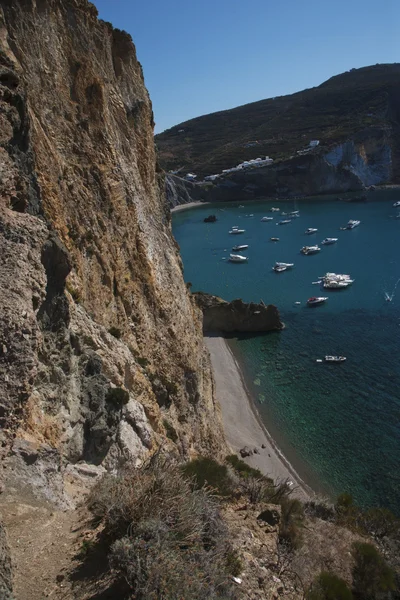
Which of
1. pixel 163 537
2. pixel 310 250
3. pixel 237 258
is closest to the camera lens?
pixel 163 537

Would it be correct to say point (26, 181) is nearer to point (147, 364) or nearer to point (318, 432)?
point (147, 364)

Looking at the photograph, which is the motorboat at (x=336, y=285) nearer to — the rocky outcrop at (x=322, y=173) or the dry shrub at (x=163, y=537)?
the dry shrub at (x=163, y=537)

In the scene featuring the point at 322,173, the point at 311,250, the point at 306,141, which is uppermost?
the point at 306,141

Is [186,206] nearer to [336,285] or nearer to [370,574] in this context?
[336,285]

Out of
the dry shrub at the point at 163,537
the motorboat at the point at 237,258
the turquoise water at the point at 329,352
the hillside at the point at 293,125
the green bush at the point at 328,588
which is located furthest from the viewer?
the hillside at the point at 293,125

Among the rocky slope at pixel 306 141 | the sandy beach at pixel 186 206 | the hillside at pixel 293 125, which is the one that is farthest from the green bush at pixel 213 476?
the hillside at pixel 293 125

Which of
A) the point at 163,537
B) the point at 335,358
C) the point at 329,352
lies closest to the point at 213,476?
the point at 163,537
